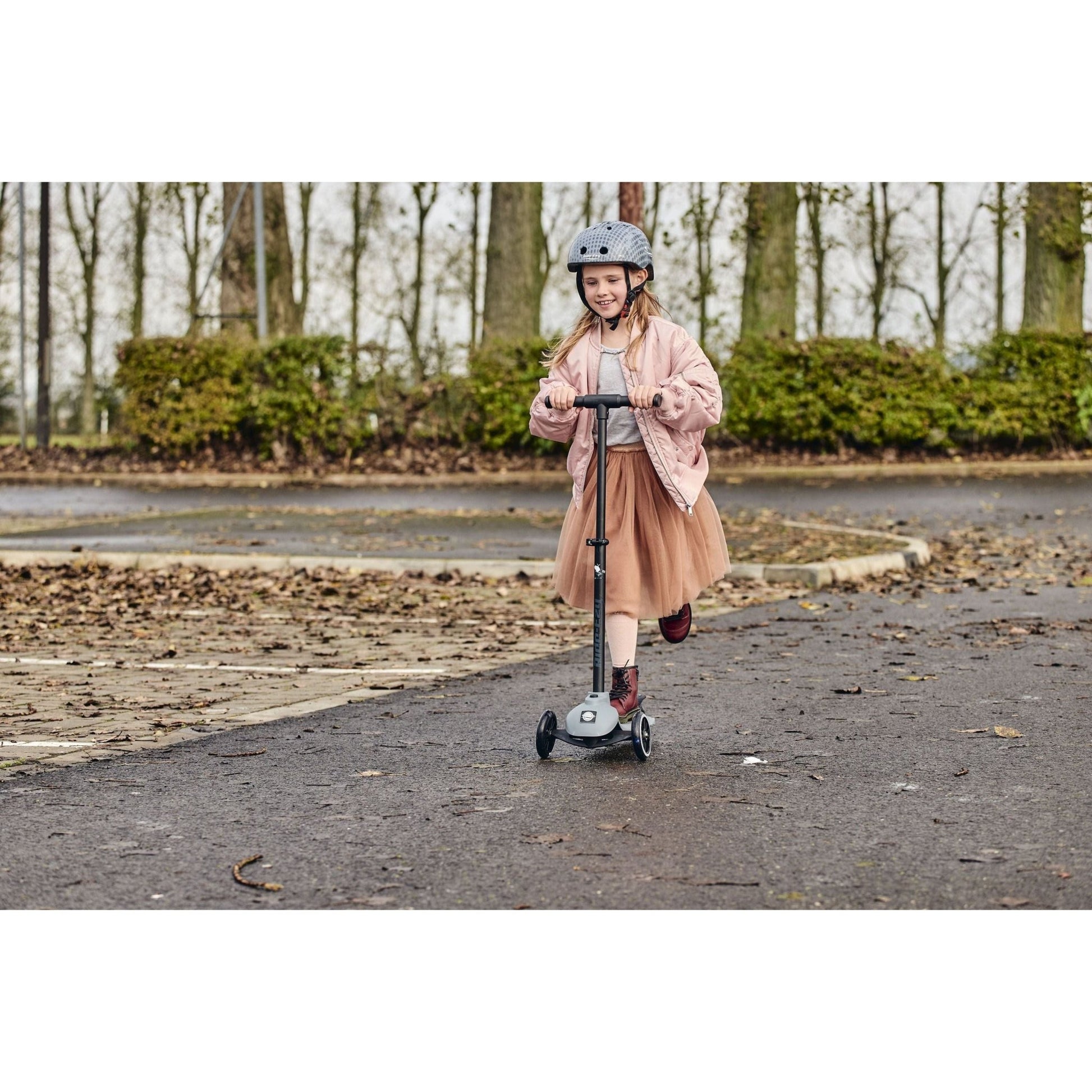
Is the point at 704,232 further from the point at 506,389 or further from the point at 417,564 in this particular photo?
the point at 417,564

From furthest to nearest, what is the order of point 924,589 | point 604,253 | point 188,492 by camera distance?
point 188,492 < point 924,589 < point 604,253

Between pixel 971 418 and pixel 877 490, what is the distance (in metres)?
4.17

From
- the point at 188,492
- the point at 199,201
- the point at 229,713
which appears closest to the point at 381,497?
the point at 188,492

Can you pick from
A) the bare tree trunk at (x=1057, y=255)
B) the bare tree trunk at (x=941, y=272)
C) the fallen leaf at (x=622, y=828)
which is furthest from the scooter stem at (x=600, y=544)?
the bare tree trunk at (x=941, y=272)

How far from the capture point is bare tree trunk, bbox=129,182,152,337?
44.7m

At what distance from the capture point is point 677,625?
6.28 meters

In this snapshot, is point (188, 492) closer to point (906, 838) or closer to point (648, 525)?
point (648, 525)

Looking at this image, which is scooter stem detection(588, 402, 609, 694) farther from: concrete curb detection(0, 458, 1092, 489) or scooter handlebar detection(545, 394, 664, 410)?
concrete curb detection(0, 458, 1092, 489)

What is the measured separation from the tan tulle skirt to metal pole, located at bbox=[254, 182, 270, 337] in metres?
20.7

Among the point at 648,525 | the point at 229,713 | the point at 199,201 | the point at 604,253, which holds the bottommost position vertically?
the point at 229,713

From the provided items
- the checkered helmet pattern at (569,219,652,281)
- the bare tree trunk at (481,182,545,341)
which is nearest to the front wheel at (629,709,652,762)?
the checkered helmet pattern at (569,219,652,281)

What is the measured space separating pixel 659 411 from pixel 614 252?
1.94 ft

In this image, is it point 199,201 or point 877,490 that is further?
point 199,201

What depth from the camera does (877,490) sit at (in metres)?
20.0
